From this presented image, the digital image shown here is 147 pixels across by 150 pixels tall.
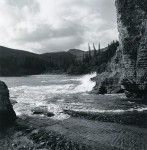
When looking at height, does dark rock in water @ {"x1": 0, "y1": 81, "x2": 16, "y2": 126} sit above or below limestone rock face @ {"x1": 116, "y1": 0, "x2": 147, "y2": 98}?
below

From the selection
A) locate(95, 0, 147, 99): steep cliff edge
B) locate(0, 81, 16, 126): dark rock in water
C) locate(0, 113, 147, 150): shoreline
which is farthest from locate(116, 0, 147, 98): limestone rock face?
locate(0, 81, 16, 126): dark rock in water

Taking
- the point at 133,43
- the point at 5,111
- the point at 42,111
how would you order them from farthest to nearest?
the point at 133,43 < the point at 42,111 < the point at 5,111

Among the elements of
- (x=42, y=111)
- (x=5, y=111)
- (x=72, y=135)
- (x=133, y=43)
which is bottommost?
(x=72, y=135)

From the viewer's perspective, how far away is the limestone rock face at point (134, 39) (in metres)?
40.0

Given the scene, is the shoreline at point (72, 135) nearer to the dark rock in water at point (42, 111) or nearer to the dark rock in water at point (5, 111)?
the dark rock in water at point (5, 111)

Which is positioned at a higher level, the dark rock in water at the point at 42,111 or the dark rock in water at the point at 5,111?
Answer: the dark rock in water at the point at 5,111

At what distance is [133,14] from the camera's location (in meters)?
41.7

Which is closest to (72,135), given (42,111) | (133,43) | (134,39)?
(42,111)

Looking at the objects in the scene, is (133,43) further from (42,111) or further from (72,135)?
(72,135)

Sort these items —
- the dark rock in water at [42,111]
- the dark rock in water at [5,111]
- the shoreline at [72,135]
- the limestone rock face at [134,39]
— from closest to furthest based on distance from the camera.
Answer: the shoreline at [72,135]
the dark rock in water at [5,111]
the dark rock in water at [42,111]
the limestone rock face at [134,39]

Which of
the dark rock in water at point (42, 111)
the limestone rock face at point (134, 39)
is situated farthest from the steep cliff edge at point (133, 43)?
the dark rock in water at point (42, 111)

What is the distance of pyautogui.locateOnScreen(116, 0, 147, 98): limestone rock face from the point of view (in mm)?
40000

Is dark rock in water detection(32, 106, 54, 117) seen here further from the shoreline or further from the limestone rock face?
the limestone rock face

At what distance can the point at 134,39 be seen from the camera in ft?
137
